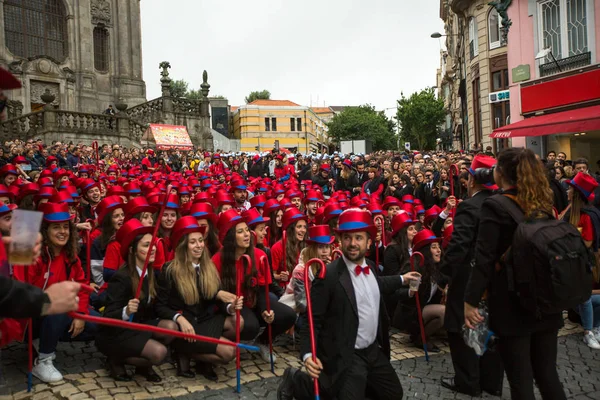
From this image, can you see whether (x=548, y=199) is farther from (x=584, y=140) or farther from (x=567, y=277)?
(x=584, y=140)

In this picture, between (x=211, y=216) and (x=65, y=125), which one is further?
(x=65, y=125)

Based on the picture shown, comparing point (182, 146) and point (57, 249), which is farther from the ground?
point (182, 146)

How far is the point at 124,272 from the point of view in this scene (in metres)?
5.46

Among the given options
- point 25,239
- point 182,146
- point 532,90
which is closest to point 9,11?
point 182,146

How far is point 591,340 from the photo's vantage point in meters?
6.47

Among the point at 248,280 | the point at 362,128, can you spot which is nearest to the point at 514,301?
the point at 248,280

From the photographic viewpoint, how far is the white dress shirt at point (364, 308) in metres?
4.19

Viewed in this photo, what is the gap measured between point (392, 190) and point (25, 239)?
37.0ft

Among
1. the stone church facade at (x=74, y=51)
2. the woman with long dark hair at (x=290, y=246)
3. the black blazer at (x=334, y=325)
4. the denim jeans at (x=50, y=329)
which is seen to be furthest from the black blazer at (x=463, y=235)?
the stone church facade at (x=74, y=51)

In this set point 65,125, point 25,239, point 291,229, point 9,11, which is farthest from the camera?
point 9,11

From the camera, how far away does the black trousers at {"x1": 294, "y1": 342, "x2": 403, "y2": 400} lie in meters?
4.04

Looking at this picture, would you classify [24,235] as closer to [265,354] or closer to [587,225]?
[265,354]

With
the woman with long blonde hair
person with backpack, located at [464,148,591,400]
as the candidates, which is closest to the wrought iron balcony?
person with backpack, located at [464,148,591,400]

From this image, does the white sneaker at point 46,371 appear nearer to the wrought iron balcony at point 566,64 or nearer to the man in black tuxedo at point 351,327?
the man in black tuxedo at point 351,327
